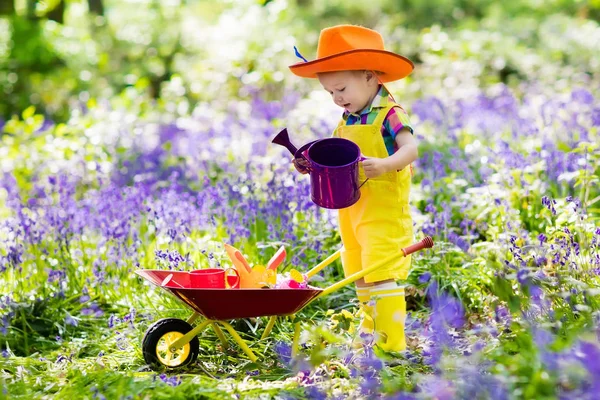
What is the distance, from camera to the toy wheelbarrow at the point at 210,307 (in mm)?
2955

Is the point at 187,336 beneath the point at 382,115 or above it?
beneath

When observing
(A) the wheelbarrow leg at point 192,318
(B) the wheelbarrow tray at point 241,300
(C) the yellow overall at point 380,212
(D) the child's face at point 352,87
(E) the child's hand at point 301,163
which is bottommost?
(A) the wheelbarrow leg at point 192,318

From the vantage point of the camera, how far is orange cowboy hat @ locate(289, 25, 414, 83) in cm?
319

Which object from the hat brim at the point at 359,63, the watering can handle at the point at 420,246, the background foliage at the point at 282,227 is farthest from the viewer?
the hat brim at the point at 359,63

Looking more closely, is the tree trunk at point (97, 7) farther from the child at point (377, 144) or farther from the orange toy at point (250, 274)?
the orange toy at point (250, 274)

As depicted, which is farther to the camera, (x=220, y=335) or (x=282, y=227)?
(x=282, y=227)

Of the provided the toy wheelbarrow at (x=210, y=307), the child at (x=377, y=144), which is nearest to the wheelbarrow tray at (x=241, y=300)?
the toy wheelbarrow at (x=210, y=307)

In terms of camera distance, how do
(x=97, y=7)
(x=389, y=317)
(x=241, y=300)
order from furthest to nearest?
(x=97, y=7), (x=389, y=317), (x=241, y=300)

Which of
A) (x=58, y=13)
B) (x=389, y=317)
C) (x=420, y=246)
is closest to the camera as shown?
(x=420, y=246)

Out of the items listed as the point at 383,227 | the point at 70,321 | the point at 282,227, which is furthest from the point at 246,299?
the point at 282,227

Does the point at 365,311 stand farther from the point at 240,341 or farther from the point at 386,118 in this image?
the point at 386,118

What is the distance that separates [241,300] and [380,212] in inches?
29.3

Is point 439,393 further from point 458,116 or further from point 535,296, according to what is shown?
point 458,116

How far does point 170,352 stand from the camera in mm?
3217
